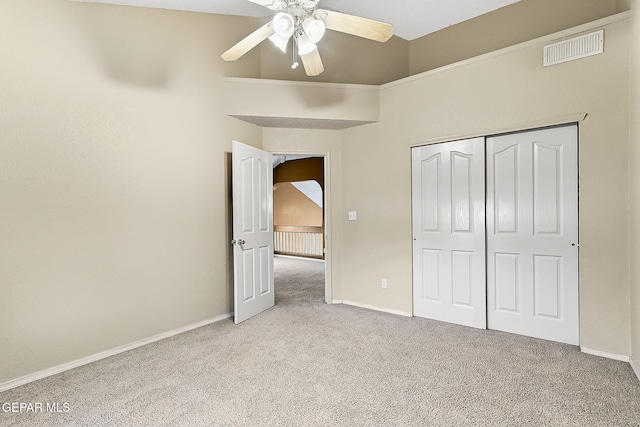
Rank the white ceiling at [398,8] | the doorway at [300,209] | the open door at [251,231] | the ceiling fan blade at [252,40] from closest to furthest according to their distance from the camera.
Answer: the ceiling fan blade at [252,40] < the white ceiling at [398,8] < the open door at [251,231] < the doorway at [300,209]

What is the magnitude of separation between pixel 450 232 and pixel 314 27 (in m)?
2.44

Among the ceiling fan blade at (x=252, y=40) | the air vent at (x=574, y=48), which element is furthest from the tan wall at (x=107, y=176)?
the air vent at (x=574, y=48)

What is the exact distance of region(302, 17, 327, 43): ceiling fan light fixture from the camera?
2.14 meters

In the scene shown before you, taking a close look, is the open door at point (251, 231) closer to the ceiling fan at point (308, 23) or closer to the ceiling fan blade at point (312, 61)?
the ceiling fan blade at point (312, 61)

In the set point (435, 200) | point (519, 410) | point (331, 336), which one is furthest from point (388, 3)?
point (519, 410)

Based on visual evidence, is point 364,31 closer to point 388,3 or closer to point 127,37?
point 388,3

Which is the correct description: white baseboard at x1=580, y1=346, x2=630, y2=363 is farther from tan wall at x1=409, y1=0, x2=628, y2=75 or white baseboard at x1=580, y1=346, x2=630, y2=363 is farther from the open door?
the open door

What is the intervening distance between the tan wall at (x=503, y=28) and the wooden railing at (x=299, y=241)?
5004mm

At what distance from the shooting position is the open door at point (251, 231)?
3.57 m

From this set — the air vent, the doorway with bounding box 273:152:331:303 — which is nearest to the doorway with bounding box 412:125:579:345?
the air vent

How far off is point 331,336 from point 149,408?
1.64m

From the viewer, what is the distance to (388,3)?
3594mm

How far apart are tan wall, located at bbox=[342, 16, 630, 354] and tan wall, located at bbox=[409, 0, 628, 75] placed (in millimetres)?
718

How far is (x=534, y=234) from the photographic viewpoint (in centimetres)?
312
